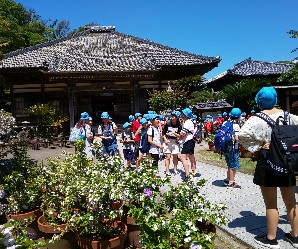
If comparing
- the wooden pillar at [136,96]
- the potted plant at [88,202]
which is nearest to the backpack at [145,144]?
the potted plant at [88,202]

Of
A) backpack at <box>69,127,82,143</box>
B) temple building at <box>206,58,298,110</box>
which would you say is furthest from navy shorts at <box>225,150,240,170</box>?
temple building at <box>206,58,298,110</box>

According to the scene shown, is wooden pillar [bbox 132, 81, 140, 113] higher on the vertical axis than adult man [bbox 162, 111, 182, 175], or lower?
higher

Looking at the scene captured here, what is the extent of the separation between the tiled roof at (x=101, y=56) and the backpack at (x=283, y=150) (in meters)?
14.0

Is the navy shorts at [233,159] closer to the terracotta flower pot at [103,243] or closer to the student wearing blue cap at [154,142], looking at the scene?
the student wearing blue cap at [154,142]

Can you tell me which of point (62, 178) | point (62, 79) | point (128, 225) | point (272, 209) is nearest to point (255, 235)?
point (272, 209)

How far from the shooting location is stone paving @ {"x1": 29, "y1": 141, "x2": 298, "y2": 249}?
12.4 feet

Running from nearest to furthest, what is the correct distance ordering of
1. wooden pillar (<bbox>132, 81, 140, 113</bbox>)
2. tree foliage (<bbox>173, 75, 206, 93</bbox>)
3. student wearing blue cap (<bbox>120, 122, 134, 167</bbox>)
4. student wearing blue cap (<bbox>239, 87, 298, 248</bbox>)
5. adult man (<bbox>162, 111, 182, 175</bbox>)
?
student wearing blue cap (<bbox>239, 87, 298, 248</bbox>)
adult man (<bbox>162, 111, 182, 175</bbox>)
student wearing blue cap (<bbox>120, 122, 134, 167</bbox>)
tree foliage (<bbox>173, 75, 206, 93</bbox>)
wooden pillar (<bbox>132, 81, 140, 113</bbox>)

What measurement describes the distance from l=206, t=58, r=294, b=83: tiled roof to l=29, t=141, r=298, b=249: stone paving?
1558 cm

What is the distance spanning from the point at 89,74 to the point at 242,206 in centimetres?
1337

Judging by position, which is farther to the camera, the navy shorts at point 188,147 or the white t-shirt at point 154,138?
the white t-shirt at point 154,138

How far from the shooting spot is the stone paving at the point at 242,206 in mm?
3770

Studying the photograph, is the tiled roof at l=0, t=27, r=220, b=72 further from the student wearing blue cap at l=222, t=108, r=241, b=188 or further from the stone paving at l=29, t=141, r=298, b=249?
the student wearing blue cap at l=222, t=108, r=241, b=188

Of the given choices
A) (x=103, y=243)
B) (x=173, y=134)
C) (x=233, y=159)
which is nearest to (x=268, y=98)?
(x=103, y=243)

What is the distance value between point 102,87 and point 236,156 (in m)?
13.6
